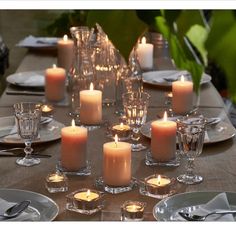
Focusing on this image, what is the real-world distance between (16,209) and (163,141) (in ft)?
1.50

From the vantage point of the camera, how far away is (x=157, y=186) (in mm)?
1222

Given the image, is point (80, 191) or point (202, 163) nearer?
point (80, 191)

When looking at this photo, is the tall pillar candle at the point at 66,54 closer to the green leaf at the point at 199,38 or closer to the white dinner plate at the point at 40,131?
the white dinner plate at the point at 40,131

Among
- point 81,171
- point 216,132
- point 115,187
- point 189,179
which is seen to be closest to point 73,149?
point 81,171

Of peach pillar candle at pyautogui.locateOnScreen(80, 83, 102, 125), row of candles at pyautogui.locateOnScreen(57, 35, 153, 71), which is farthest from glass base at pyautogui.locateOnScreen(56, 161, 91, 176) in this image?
row of candles at pyautogui.locateOnScreen(57, 35, 153, 71)

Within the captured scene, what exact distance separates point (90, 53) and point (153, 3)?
1.77 metres

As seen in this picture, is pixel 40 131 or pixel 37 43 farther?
pixel 37 43

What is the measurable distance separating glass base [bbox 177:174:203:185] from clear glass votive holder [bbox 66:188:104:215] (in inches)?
9.5

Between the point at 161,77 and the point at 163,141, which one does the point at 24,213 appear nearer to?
the point at 163,141

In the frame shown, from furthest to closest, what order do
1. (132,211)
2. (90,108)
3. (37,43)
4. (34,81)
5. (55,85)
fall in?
(37,43) < (34,81) < (55,85) < (90,108) < (132,211)

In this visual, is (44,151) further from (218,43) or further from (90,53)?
(218,43)

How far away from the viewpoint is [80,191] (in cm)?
118
